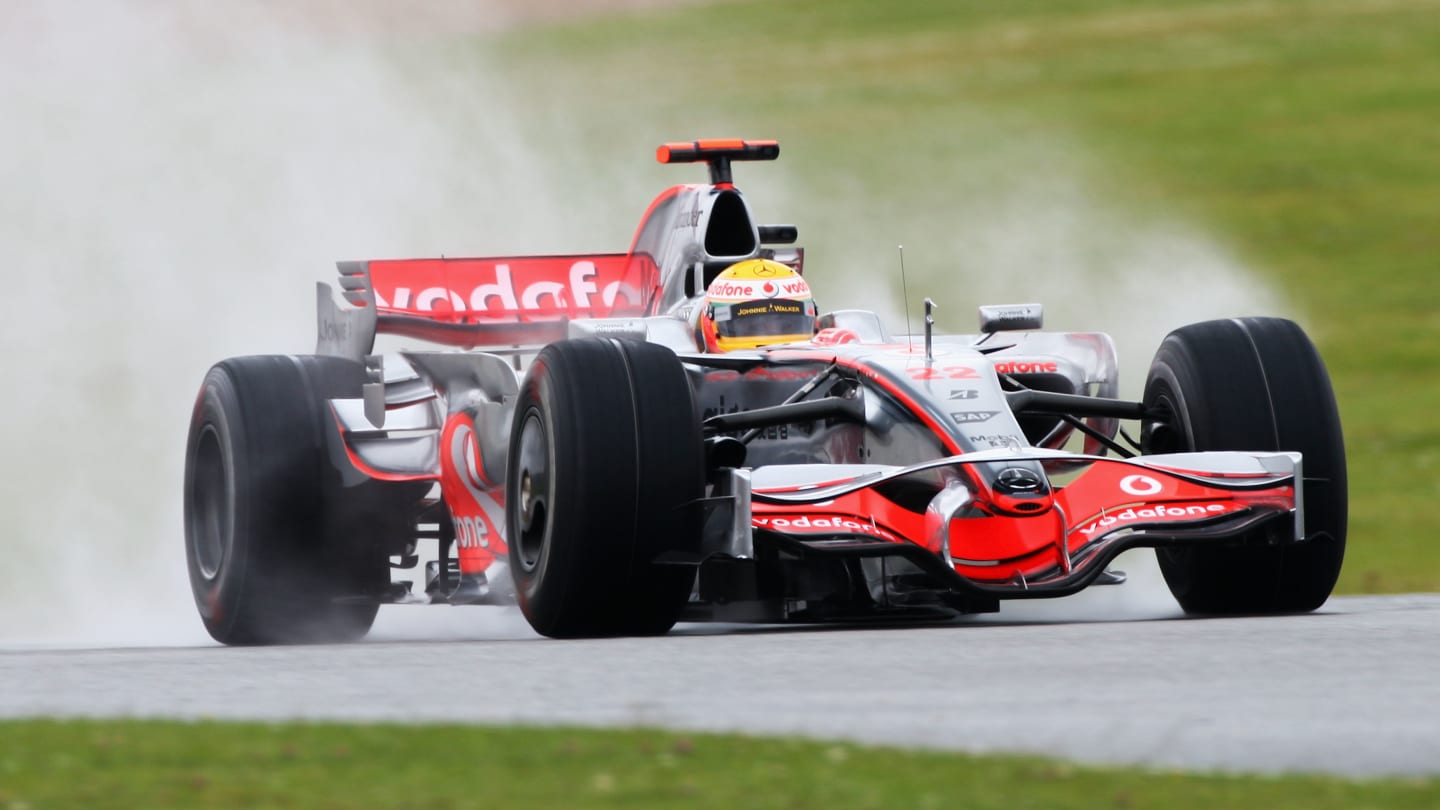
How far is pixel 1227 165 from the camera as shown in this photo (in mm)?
38938

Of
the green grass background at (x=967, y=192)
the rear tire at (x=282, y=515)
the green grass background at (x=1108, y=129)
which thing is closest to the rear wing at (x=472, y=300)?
the rear tire at (x=282, y=515)

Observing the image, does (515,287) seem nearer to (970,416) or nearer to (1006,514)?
(970,416)

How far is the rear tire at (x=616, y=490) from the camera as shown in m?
11.5

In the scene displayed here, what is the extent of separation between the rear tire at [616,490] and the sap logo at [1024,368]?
10.1 feet

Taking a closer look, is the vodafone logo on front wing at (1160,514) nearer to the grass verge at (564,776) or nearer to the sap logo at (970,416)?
the sap logo at (970,416)

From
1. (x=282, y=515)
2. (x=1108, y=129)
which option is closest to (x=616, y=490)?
(x=282, y=515)

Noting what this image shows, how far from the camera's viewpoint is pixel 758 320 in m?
14.5

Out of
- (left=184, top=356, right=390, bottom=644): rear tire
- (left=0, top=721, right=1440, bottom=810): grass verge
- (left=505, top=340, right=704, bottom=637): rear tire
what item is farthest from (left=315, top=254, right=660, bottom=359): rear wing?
(left=0, top=721, right=1440, bottom=810): grass verge

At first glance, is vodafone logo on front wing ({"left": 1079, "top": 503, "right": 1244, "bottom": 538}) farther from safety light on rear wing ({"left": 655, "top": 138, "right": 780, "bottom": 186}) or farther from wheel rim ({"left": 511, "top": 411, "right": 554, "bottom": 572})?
safety light on rear wing ({"left": 655, "top": 138, "right": 780, "bottom": 186})

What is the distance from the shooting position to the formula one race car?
11578 mm

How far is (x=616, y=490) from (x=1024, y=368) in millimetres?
3770

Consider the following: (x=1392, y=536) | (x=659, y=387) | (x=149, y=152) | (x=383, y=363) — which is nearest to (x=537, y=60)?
(x=149, y=152)

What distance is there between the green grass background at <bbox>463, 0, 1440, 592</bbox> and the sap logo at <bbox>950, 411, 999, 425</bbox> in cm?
844

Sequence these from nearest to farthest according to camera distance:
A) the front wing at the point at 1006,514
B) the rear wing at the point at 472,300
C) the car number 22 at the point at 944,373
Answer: the front wing at the point at 1006,514 → the car number 22 at the point at 944,373 → the rear wing at the point at 472,300
